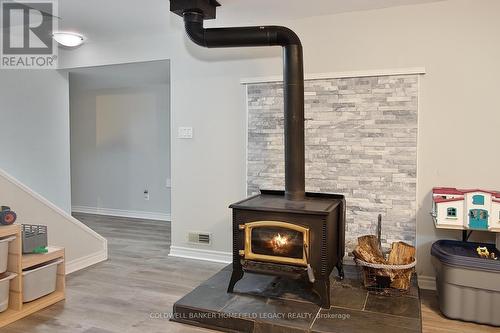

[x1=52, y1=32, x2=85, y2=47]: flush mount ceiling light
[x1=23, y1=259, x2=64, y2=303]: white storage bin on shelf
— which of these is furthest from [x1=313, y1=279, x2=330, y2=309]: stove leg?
[x1=52, y1=32, x2=85, y2=47]: flush mount ceiling light

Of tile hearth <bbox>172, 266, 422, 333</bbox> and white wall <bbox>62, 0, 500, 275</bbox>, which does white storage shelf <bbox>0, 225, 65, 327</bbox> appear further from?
white wall <bbox>62, 0, 500, 275</bbox>

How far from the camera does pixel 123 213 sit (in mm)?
5520

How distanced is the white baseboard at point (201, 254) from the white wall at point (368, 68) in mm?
53

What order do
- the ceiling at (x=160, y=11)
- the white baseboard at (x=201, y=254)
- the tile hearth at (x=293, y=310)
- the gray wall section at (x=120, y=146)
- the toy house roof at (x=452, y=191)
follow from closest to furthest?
the tile hearth at (x=293, y=310), the toy house roof at (x=452, y=191), the ceiling at (x=160, y=11), the white baseboard at (x=201, y=254), the gray wall section at (x=120, y=146)

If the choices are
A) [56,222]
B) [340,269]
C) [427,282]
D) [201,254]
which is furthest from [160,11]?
[427,282]

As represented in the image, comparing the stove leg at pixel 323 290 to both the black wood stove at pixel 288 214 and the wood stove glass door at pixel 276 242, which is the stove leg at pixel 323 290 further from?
the wood stove glass door at pixel 276 242

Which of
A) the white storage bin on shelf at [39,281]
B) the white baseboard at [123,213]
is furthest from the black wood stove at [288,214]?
the white baseboard at [123,213]

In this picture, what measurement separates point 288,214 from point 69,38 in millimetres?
2710

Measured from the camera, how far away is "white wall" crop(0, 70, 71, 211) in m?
3.93

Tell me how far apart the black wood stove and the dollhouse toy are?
63 cm

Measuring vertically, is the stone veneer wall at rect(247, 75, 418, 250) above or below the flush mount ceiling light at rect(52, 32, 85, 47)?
below

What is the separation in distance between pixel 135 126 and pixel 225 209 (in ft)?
8.15

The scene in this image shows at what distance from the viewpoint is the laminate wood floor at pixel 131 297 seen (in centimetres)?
229

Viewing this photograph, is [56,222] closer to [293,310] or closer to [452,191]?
[293,310]
